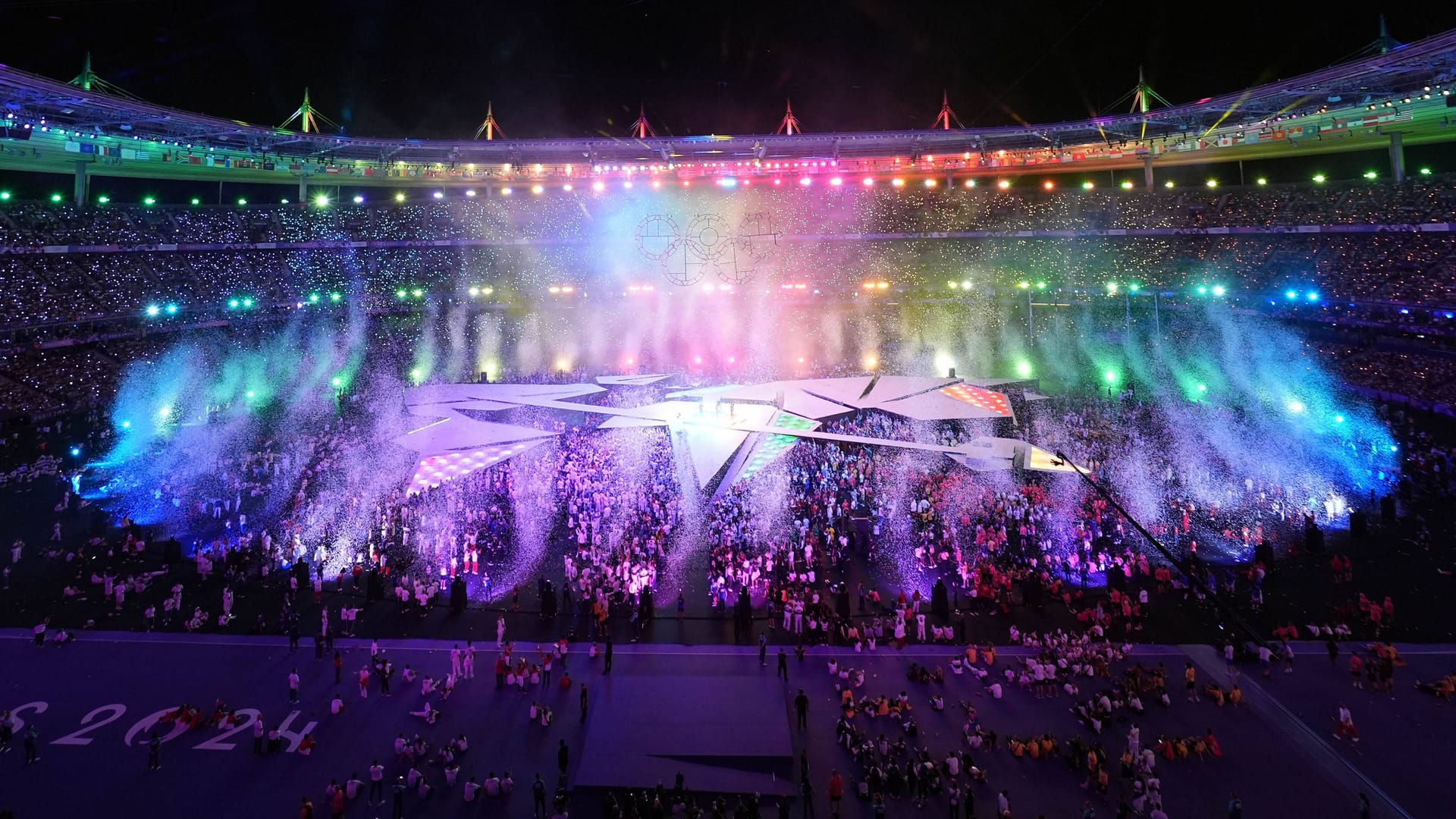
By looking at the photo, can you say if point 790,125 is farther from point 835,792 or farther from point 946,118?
point 835,792

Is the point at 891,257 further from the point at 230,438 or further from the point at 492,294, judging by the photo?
the point at 230,438

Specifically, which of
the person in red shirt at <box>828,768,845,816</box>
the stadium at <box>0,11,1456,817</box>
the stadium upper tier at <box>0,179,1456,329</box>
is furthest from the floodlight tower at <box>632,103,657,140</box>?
the person in red shirt at <box>828,768,845,816</box>

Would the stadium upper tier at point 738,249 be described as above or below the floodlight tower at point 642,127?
below

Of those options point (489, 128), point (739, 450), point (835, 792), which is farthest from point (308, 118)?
point (835, 792)

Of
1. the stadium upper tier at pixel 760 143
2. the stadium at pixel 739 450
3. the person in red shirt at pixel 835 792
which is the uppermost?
the stadium upper tier at pixel 760 143

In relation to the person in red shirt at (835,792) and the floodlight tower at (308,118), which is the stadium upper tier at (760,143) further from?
the person in red shirt at (835,792)

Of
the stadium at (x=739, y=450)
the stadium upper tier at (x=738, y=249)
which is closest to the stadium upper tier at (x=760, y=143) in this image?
the stadium at (x=739, y=450)

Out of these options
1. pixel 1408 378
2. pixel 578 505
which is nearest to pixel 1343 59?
pixel 1408 378
